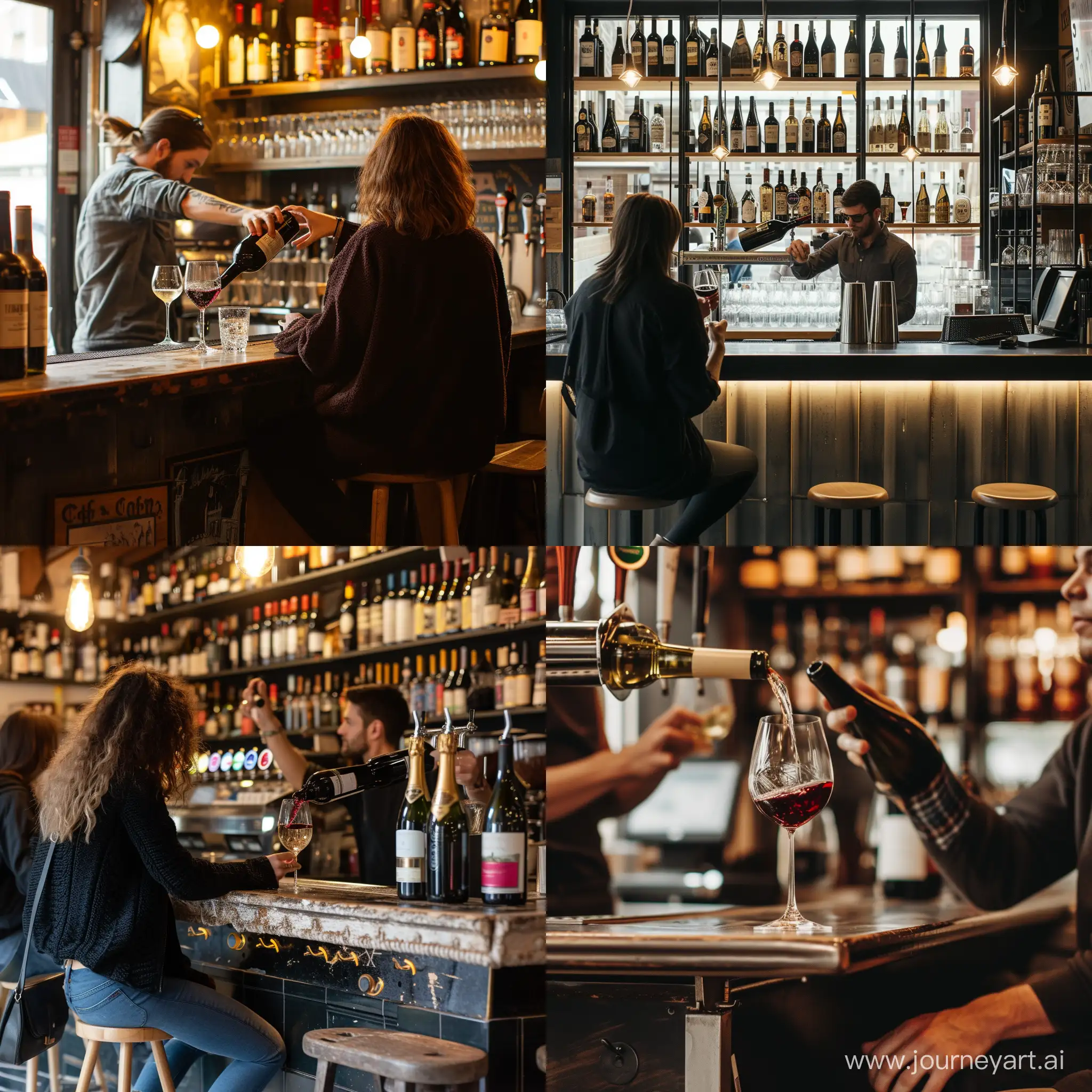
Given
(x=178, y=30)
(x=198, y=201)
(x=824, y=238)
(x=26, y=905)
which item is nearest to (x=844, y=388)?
(x=824, y=238)

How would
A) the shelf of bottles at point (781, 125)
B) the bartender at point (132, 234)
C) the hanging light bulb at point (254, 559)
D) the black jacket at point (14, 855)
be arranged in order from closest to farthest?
the black jacket at point (14, 855) → the hanging light bulb at point (254, 559) → the bartender at point (132, 234) → the shelf of bottles at point (781, 125)

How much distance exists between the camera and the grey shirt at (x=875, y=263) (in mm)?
4500

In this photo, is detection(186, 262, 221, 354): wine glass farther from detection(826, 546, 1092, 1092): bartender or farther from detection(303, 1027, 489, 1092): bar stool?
detection(826, 546, 1092, 1092): bartender

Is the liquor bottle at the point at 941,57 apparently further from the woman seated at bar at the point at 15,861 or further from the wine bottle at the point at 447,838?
the woman seated at bar at the point at 15,861

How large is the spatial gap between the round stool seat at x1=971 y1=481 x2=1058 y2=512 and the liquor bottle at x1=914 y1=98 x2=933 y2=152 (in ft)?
6.08

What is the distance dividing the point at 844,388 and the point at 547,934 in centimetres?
263

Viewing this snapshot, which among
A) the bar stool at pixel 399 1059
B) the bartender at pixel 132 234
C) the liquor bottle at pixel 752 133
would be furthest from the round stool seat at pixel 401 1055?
the liquor bottle at pixel 752 133

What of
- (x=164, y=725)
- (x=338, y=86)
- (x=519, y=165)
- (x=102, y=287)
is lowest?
(x=164, y=725)

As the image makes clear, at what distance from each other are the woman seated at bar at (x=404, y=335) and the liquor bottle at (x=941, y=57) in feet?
9.51

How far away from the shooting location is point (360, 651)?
3.62 meters

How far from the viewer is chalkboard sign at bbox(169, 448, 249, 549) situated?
2.82 meters

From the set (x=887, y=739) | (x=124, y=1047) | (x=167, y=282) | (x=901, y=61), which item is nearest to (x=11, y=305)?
(x=167, y=282)

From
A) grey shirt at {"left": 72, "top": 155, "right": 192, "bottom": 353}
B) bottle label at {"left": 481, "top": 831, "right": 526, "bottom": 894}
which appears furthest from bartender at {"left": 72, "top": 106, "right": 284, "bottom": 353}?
bottle label at {"left": 481, "top": 831, "right": 526, "bottom": 894}

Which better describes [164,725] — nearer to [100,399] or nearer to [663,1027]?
[100,399]
